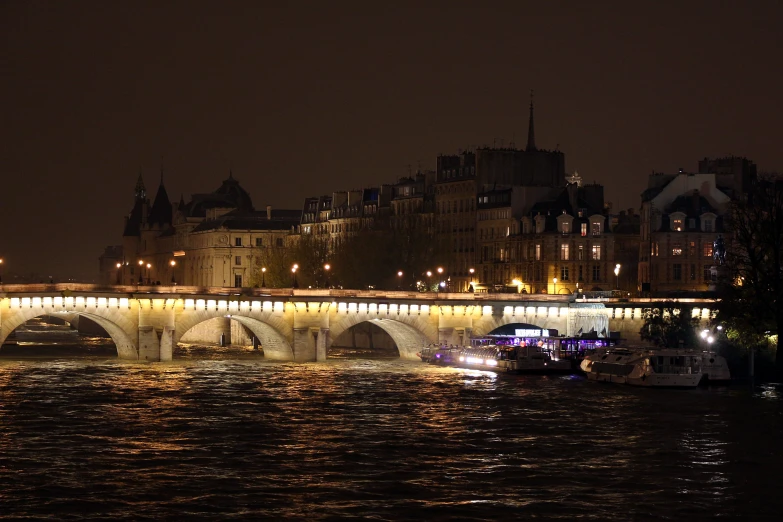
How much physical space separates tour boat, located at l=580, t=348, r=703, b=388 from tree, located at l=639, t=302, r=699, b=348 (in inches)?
425

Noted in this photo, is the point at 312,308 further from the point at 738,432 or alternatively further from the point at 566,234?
the point at 738,432

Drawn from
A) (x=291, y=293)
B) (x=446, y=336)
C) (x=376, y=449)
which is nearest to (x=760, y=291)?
(x=446, y=336)

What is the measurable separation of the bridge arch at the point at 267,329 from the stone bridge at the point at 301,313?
0.06 metres

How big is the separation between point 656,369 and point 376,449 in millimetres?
32552

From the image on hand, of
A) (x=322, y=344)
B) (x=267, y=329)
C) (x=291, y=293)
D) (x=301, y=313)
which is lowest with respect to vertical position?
(x=322, y=344)

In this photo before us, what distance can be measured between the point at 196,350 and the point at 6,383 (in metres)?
41.5

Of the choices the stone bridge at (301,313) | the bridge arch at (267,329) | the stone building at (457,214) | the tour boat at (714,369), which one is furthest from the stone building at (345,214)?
the tour boat at (714,369)

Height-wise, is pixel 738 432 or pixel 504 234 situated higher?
pixel 504 234

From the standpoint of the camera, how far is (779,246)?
93.7 m

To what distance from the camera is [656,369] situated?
304ft

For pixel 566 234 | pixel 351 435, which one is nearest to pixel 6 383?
pixel 351 435

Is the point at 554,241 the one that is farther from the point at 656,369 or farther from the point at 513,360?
the point at 656,369

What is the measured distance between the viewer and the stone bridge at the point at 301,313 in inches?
4099

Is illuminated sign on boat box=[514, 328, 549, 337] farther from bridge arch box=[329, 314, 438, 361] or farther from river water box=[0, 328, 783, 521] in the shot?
river water box=[0, 328, 783, 521]
